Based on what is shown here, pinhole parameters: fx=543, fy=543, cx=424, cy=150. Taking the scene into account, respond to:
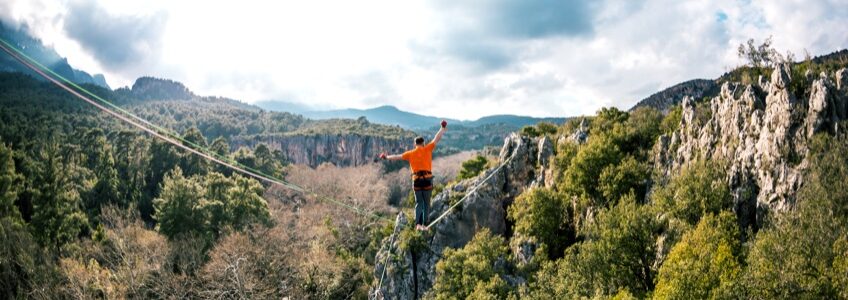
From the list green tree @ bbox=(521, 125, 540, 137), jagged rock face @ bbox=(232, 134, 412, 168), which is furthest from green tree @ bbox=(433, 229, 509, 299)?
jagged rock face @ bbox=(232, 134, 412, 168)

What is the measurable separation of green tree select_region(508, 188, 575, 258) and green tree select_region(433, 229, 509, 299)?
104 inches

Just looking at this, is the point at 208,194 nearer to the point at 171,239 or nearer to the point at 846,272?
the point at 171,239

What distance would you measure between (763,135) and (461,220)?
22673mm

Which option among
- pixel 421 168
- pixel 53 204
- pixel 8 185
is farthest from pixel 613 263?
pixel 8 185

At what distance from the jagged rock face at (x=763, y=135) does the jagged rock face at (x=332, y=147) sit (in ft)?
452

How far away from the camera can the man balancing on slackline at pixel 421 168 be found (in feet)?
60.2

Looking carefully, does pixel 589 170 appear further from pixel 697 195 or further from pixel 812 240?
pixel 812 240

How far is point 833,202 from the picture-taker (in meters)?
27.3

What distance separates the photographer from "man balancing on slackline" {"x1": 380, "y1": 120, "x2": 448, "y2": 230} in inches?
722

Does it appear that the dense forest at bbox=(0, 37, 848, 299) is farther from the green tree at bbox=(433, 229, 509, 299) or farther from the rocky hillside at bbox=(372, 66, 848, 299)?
the rocky hillside at bbox=(372, 66, 848, 299)

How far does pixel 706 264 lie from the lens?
2711cm

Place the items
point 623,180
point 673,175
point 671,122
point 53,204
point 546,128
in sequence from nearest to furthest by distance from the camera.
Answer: point 673,175 < point 623,180 < point 671,122 < point 53,204 < point 546,128

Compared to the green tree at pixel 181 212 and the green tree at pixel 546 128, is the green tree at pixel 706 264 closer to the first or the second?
the green tree at pixel 546 128

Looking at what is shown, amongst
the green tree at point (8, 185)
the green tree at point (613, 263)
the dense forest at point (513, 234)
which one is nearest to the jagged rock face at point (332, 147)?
the dense forest at point (513, 234)
